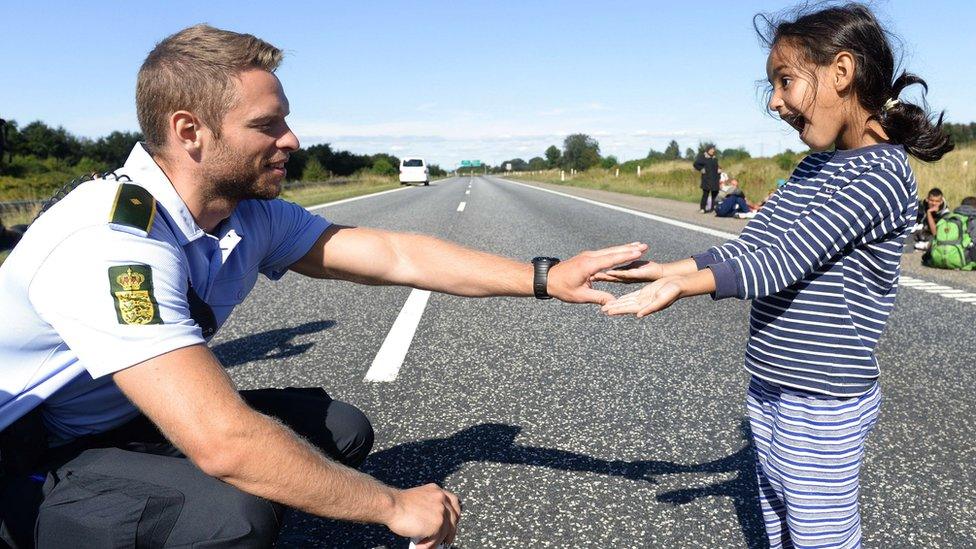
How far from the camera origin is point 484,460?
9.41ft

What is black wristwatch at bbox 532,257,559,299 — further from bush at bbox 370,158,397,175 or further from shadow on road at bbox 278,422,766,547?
bush at bbox 370,158,397,175

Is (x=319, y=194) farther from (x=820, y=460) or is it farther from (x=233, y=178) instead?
(x=820, y=460)

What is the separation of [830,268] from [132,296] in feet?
5.74

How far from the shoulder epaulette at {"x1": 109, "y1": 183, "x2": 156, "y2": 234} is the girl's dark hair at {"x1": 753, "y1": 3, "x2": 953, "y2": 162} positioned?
1800 mm

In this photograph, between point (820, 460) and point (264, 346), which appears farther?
point (264, 346)

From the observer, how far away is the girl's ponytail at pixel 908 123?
1827 mm

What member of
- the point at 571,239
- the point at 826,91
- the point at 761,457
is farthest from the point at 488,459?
the point at 571,239

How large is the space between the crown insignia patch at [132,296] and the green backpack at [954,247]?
8.92m

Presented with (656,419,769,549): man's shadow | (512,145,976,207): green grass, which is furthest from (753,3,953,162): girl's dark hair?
(512,145,976,207): green grass

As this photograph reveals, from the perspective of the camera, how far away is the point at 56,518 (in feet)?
5.65

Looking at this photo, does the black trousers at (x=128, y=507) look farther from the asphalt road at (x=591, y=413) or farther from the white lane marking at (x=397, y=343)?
the white lane marking at (x=397, y=343)

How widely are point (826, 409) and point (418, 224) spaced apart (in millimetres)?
12038

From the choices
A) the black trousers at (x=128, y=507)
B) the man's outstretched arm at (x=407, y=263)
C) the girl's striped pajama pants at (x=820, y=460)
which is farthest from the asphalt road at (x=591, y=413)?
the man's outstretched arm at (x=407, y=263)

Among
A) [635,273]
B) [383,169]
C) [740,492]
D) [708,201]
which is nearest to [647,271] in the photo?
[635,273]
